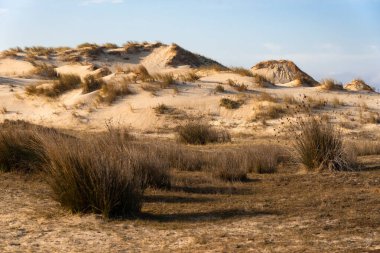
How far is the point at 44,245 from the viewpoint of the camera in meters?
7.29

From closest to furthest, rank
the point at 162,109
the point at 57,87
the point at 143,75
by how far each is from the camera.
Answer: the point at 162,109 → the point at 143,75 → the point at 57,87

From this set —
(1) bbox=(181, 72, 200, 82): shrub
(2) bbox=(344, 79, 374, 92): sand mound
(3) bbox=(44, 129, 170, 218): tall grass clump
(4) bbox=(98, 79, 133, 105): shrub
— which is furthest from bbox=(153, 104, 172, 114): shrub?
(3) bbox=(44, 129, 170, 218): tall grass clump

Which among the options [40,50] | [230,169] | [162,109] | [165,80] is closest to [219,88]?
[165,80]

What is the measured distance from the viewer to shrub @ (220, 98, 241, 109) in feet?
83.6

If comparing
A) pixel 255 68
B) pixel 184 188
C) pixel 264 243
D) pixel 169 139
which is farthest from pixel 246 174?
pixel 255 68

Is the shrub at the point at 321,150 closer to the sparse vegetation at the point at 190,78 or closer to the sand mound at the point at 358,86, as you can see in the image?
the sparse vegetation at the point at 190,78

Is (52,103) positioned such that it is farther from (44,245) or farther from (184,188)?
(44,245)

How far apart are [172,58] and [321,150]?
32907mm

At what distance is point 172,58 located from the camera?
4500cm

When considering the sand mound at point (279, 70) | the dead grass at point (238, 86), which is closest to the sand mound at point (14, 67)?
the sand mound at point (279, 70)

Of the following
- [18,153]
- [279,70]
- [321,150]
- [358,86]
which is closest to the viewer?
[18,153]

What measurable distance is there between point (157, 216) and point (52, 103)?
67.5 ft

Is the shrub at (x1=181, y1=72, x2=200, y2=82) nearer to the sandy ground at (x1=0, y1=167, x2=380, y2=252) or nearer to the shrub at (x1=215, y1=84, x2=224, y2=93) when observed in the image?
the shrub at (x1=215, y1=84, x2=224, y2=93)

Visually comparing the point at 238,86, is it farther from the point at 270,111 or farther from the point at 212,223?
the point at 212,223
